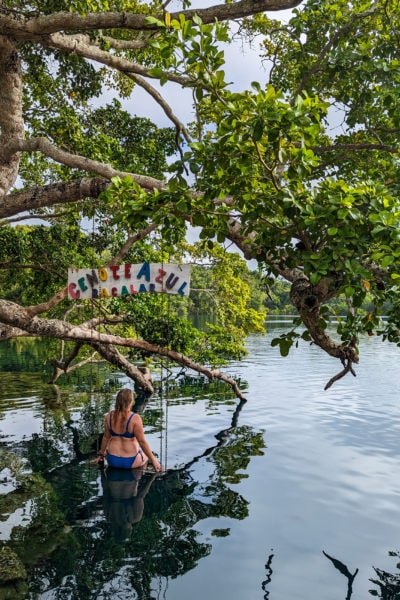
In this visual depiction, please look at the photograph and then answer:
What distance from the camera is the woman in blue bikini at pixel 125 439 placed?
803 centimetres

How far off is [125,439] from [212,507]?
176 cm

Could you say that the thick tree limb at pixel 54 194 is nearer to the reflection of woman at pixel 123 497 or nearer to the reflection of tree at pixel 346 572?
the reflection of woman at pixel 123 497

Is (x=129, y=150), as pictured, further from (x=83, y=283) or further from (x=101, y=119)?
(x=83, y=283)

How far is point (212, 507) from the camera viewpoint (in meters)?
7.77

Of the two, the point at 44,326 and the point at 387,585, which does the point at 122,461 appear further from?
the point at 387,585

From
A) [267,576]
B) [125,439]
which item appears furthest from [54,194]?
[267,576]

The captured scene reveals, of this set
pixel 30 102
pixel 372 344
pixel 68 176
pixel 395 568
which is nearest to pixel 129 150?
pixel 68 176

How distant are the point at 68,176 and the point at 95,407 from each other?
24.2ft

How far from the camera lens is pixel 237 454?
35.6 ft

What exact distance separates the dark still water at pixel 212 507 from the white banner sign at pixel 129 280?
311cm

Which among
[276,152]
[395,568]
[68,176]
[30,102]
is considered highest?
[30,102]

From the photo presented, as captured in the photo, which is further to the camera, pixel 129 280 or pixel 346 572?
pixel 129 280

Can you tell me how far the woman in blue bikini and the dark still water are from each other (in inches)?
13.0

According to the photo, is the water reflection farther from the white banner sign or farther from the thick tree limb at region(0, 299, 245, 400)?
the thick tree limb at region(0, 299, 245, 400)
